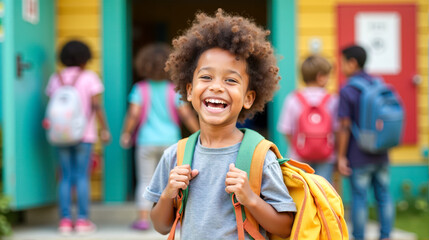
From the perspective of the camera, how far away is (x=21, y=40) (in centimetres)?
503

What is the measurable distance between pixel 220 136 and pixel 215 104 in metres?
0.14

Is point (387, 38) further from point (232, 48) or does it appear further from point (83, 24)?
point (232, 48)

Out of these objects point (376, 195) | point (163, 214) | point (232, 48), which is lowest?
point (376, 195)

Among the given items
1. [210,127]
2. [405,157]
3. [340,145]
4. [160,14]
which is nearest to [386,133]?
[340,145]

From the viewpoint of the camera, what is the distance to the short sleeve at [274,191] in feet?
7.00

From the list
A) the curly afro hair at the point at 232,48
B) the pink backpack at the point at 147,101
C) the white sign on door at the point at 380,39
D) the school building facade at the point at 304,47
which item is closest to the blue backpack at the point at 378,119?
the school building facade at the point at 304,47

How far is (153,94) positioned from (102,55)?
102cm

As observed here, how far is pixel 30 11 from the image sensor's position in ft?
17.2

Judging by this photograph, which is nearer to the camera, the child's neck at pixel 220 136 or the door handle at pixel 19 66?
the child's neck at pixel 220 136

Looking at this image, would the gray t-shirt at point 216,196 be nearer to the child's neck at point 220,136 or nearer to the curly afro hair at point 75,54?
the child's neck at point 220,136

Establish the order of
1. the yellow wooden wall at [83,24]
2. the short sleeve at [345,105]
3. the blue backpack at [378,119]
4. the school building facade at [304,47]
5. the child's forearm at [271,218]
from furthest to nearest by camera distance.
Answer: the yellow wooden wall at [83,24]
the school building facade at [304,47]
the short sleeve at [345,105]
the blue backpack at [378,119]
the child's forearm at [271,218]

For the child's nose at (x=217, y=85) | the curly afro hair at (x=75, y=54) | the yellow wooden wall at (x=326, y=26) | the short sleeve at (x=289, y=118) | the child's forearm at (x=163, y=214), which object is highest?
the yellow wooden wall at (x=326, y=26)

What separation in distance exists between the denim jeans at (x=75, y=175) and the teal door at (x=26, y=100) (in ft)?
1.09

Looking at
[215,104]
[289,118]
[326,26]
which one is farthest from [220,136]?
[326,26]
